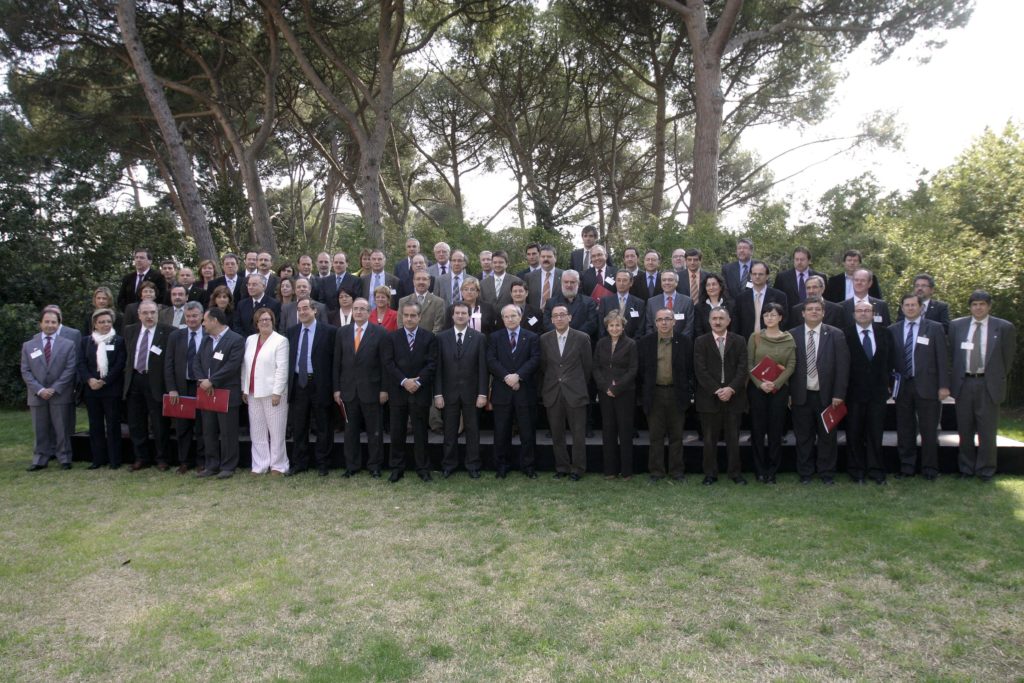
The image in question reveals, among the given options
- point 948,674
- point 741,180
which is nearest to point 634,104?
point 741,180

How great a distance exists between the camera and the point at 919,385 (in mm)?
6195

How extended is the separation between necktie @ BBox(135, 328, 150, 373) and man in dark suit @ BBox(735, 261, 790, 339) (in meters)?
6.13

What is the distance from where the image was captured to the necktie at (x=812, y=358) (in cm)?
617

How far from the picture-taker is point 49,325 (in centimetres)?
723

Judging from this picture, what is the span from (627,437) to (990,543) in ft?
9.40

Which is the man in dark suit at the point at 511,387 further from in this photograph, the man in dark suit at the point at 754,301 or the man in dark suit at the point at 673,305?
the man in dark suit at the point at 754,301

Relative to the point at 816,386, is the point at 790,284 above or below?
above

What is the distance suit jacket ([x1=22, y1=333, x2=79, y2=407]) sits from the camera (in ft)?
23.6

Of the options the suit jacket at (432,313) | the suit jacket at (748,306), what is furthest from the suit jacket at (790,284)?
the suit jacket at (432,313)

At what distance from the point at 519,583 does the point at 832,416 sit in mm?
3475

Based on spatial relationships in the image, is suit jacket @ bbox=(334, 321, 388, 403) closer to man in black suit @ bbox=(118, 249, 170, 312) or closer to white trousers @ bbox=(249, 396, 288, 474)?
white trousers @ bbox=(249, 396, 288, 474)

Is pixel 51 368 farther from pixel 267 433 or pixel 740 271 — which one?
pixel 740 271

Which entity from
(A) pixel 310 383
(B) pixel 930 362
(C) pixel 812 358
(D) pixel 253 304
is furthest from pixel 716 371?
(D) pixel 253 304

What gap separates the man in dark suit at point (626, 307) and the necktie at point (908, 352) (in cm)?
240
